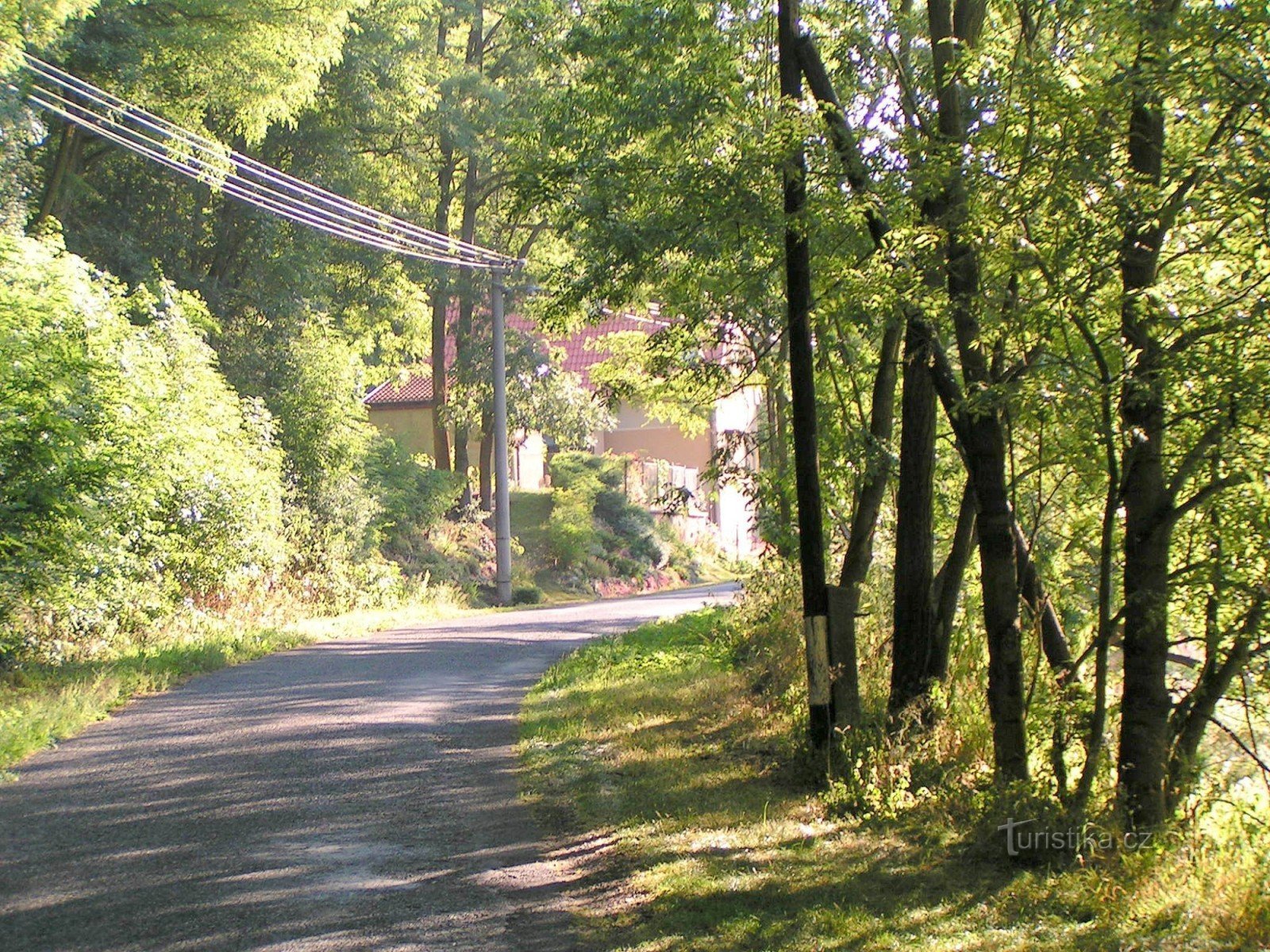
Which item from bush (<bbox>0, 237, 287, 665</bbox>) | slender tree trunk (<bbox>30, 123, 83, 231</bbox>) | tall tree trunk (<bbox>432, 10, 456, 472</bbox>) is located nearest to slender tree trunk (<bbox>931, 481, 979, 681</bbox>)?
bush (<bbox>0, 237, 287, 665</bbox>)

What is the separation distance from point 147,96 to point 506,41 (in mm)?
15438

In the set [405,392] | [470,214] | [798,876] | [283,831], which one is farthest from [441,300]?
[798,876]

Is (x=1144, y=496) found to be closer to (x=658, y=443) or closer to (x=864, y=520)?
(x=864, y=520)

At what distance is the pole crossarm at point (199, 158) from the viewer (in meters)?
22.4

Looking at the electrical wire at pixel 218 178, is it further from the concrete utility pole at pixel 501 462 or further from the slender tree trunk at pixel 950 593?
the slender tree trunk at pixel 950 593

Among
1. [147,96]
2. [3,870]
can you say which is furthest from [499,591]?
[3,870]

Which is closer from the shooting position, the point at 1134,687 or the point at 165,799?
the point at 1134,687

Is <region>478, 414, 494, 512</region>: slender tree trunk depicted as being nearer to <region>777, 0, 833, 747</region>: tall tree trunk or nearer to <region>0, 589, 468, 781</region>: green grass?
<region>0, 589, 468, 781</region>: green grass

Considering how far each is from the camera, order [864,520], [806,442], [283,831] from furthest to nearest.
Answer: [864,520] < [806,442] < [283,831]

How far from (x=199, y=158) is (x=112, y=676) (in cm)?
1330

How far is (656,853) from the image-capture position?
27.8 ft

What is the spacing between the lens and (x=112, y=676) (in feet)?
49.8

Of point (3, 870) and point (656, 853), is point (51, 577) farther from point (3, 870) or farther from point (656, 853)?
point (656, 853)

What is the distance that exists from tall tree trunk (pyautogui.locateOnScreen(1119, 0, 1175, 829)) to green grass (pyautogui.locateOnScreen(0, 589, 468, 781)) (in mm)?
8022
